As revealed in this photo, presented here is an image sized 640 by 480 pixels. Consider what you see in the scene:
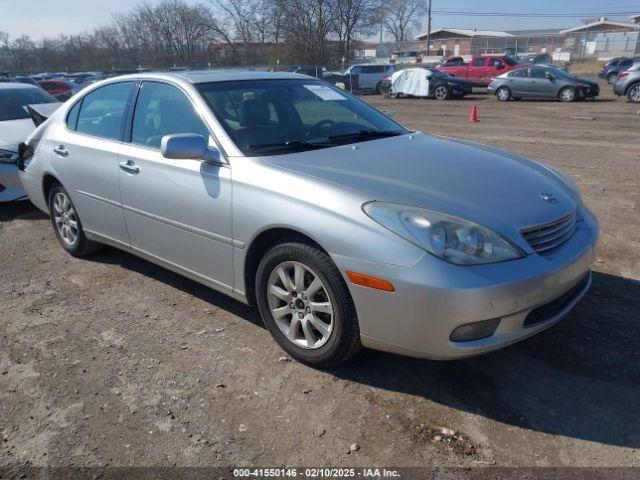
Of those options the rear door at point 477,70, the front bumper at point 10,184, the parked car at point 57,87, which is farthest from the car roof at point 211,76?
the rear door at point 477,70

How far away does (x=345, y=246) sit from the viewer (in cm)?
266

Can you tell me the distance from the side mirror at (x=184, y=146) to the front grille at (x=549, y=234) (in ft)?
6.08

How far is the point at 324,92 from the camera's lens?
14.0 ft

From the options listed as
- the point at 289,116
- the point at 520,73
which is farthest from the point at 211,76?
the point at 520,73

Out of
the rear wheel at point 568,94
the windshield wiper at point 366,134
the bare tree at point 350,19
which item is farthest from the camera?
the bare tree at point 350,19

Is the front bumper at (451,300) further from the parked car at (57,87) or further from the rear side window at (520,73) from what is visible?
the parked car at (57,87)

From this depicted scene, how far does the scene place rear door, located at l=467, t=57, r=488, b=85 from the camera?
90.1ft

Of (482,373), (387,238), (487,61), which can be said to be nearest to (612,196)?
(482,373)

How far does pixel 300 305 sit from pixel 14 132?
5.76m

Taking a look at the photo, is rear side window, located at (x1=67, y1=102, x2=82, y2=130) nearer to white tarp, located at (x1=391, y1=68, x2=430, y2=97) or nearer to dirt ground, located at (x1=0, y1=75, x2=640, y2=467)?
dirt ground, located at (x1=0, y1=75, x2=640, y2=467)

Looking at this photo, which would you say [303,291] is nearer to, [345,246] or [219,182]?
[345,246]

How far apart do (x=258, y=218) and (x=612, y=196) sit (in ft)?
17.6

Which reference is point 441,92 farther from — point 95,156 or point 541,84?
point 95,156

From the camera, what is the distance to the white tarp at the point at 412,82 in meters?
25.7
